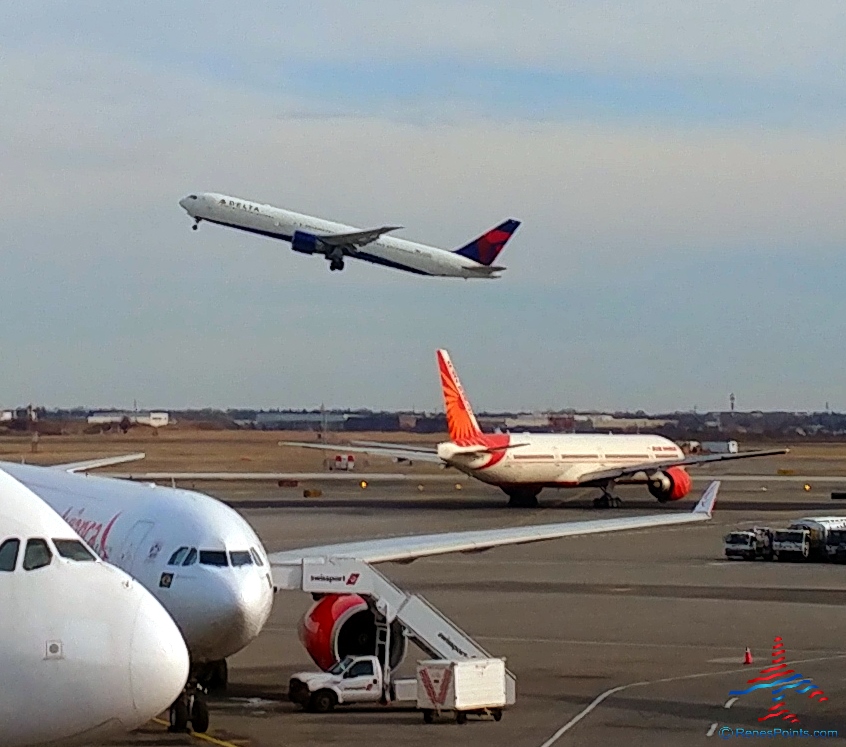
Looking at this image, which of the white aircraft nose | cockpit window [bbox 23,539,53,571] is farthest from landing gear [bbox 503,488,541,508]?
cockpit window [bbox 23,539,53,571]

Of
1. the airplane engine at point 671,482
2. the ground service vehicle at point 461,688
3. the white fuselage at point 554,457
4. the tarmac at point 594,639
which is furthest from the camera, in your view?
the airplane engine at point 671,482

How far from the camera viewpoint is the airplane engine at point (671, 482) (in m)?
80.7

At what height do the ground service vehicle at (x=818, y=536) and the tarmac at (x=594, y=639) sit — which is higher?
the ground service vehicle at (x=818, y=536)

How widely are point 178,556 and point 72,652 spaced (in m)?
8.36

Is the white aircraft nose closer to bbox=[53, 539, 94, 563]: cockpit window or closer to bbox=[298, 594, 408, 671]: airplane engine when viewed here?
bbox=[298, 594, 408, 671]: airplane engine

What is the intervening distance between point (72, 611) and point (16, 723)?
1.07m

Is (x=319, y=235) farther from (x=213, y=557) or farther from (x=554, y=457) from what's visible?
(x=213, y=557)

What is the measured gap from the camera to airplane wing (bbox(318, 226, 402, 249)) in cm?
10056

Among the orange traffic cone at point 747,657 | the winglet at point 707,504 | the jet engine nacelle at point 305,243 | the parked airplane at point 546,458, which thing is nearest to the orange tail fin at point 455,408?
the parked airplane at point 546,458

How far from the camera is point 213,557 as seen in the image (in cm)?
2261

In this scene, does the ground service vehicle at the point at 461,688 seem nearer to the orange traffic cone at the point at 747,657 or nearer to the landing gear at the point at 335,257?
the orange traffic cone at the point at 747,657

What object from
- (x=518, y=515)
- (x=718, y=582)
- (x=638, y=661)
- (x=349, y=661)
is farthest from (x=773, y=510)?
(x=349, y=661)

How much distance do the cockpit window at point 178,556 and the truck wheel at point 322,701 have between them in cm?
382

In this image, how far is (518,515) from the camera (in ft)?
243
